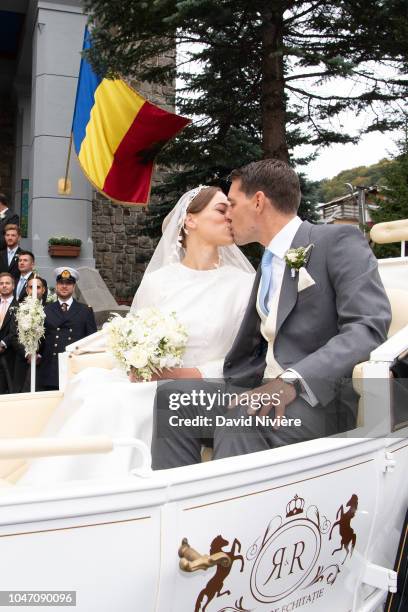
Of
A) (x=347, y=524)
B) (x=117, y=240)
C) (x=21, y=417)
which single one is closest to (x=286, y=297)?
(x=347, y=524)

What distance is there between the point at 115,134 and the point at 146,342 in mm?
7616

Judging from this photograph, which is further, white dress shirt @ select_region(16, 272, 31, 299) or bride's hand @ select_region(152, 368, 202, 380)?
white dress shirt @ select_region(16, 272, 31, 299)

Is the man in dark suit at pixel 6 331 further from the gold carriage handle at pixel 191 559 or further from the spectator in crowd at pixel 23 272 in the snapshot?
the gold carriage handle at pixel 191 559

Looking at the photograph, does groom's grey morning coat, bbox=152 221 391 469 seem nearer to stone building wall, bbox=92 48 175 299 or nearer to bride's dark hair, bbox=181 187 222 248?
bride's dark hair, bbox=181 187 222 248

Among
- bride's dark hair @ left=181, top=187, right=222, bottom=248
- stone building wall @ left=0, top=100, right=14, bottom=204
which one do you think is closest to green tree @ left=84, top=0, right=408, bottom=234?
bride's dark hair @ left=181, top=187, right=222, bottom=248

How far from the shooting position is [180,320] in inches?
124

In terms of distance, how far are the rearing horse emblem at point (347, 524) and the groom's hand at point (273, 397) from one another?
1.12 ft

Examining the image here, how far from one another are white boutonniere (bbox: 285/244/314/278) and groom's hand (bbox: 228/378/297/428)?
46cm

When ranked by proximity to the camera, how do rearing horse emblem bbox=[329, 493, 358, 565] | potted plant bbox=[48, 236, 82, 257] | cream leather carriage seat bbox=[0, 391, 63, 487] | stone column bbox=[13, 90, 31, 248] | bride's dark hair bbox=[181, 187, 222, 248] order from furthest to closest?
stone column bbox=[13, 90, 31, 248]
potted plant bbox=[48, 236, 82, 257]
bride's dark hair bbox=[181, 187, 222, 248]
cream leather carriage seat bbox=[0, 391, 63, 487]
rearing horse emblem bbox=[329, 493, 358, 565]

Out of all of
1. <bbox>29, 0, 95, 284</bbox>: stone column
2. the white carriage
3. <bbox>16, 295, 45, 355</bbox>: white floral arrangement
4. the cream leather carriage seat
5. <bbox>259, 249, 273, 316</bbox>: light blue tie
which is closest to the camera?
the white carriage

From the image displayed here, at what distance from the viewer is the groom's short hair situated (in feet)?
7.89

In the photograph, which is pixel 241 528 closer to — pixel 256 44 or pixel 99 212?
pixel 256 44

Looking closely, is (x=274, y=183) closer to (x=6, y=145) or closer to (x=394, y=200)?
(x=394, y=200)

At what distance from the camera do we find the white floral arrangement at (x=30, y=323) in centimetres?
504
